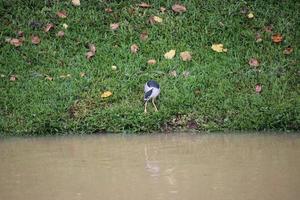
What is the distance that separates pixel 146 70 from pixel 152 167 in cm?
265

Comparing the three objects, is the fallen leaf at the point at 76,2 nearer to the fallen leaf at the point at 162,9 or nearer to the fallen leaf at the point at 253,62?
the fallen leaf at the point at 162,9

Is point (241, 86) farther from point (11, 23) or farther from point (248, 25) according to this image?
point (11, 23)

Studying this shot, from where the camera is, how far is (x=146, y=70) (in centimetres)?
841

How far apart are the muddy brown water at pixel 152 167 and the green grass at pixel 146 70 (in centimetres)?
29

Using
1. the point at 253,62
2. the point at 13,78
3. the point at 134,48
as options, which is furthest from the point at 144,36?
the point at 13,78

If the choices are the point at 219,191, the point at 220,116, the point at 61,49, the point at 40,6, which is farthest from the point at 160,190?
the point at 40,6

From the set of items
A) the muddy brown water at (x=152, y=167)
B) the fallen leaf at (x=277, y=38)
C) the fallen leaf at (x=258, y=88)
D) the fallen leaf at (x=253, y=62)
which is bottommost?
the muddy brown water at (x=152, y=167)

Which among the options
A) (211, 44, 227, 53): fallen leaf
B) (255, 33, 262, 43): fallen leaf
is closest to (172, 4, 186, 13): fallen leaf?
(211, 44, 227, 53): fallen leaf

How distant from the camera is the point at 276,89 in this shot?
25.7 ft

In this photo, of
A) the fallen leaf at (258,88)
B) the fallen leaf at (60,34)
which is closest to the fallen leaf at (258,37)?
the fallen leaf at (258,88)

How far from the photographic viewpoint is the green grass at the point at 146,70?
24.4 feet

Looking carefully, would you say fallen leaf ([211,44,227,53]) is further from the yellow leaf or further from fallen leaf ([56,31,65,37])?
fallen leaf ([56,31,65,37])

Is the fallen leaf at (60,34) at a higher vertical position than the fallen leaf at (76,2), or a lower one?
lower

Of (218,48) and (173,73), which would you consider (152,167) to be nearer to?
(173,73)
